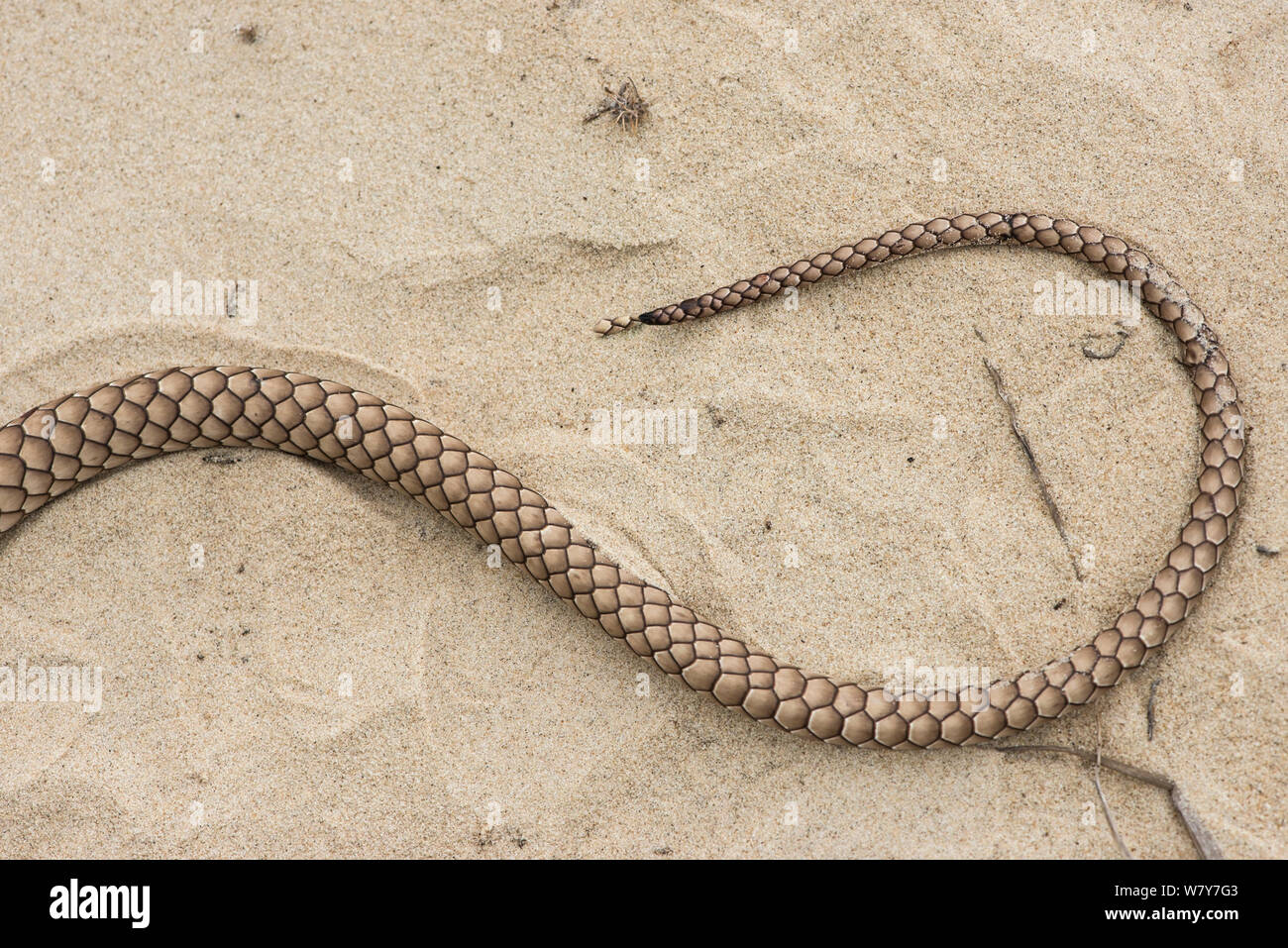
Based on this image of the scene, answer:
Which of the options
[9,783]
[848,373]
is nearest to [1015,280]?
[848,373]

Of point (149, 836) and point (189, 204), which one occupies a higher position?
point (189, 204)

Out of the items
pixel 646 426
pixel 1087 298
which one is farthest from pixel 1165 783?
pixel 646 426

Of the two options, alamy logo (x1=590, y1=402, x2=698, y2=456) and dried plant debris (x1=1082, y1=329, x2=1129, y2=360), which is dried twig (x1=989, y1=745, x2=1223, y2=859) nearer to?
dried plant debris (x1=1082, y1=329, x2=1129, y2=360)

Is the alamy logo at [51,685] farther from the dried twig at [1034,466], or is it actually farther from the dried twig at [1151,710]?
the dried twig at [1151,710]

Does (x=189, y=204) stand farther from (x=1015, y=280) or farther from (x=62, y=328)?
(x=1015, y=280)

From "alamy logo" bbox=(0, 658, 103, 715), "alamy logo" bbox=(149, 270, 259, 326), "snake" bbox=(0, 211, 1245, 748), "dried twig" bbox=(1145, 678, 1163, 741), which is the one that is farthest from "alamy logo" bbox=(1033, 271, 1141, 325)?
"alamy logo" bbox=(0, 658, 103, 715)
